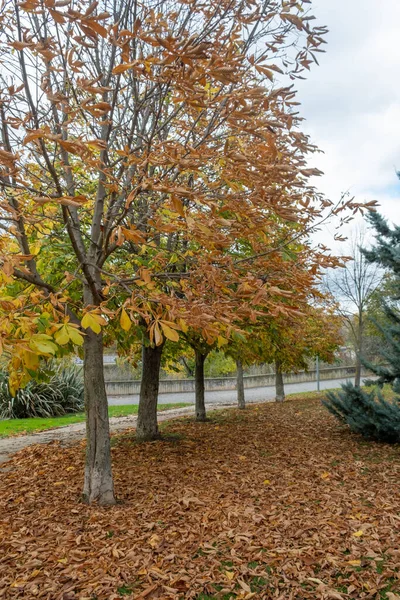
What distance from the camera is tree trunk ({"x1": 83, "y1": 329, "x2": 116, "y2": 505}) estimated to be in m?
4.42

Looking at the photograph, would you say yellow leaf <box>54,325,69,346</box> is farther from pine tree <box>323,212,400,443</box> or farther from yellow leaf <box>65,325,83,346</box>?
pine tree <box>323,212,400,443</box>

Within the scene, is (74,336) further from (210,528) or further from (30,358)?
(210,528)

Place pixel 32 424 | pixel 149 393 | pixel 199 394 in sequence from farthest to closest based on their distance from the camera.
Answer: pixel 32 424 < pixel 199 394 < pixel 149 393

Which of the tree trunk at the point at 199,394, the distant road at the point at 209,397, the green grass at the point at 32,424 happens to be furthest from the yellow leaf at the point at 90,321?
the distant road at the point at 209,397

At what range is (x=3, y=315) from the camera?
10.5 ft

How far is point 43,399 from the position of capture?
14.9m

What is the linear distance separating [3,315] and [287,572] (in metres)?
2.47

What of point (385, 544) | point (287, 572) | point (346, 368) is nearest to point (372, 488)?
point (385, 544)

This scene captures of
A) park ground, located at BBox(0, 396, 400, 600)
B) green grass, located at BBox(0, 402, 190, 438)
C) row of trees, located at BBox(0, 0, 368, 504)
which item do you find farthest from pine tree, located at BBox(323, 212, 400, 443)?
green grass, located at BBox(0, 402, 190, 438)

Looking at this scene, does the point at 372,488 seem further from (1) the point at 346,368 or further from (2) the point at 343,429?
(1) the point at 346,368

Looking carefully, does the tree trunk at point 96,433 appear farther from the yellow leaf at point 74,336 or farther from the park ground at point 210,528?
the yellow leaf at point 74,336

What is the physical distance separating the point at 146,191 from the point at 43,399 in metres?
12.4

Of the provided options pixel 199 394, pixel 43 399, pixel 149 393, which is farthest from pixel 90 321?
pixel 43 399

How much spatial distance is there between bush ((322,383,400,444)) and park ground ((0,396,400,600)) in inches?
19.2
